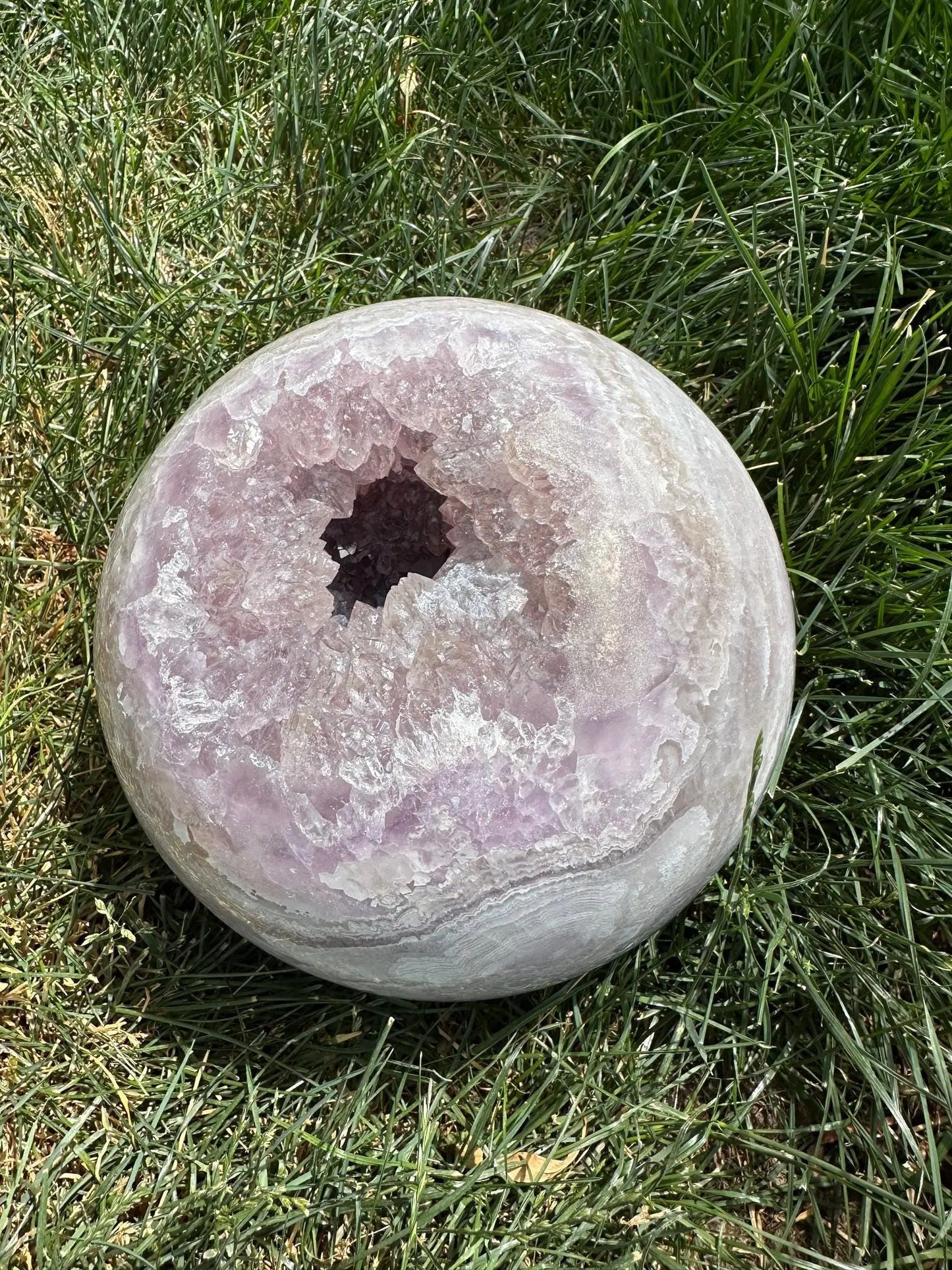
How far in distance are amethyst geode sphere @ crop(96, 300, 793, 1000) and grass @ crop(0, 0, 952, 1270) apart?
17.4 inches

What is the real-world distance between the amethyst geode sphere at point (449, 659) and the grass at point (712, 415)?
0.44 meters

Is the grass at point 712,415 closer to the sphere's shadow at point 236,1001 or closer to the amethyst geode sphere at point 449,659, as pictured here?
the sphere's shadow at point 236,1001

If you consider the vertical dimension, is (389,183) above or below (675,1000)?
above

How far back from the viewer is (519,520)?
137 centimetres

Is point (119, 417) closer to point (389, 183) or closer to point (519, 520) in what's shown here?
point (389, 183)

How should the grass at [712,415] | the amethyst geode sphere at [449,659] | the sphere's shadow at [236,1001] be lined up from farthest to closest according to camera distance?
the sphere's shadow at [236,1001]
the grass at [712,415]
the amethyst geode sphere at [449,659]

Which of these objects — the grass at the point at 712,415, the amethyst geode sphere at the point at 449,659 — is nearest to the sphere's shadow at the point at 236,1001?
the grass at the point at 712,415

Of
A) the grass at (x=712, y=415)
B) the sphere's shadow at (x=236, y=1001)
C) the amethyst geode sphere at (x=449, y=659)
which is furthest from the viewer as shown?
the sphere's shadow at (x=236, y=1001)

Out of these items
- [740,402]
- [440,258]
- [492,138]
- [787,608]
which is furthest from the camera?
[492,138]

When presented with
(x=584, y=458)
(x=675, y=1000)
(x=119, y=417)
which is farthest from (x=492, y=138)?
(x=675, y=1000)

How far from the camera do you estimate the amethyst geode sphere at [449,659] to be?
4.40ft

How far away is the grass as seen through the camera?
1.82m

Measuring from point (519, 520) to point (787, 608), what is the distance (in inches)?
20.4

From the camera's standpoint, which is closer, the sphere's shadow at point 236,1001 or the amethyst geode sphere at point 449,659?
the amethyst geode sphere at point 449,659
